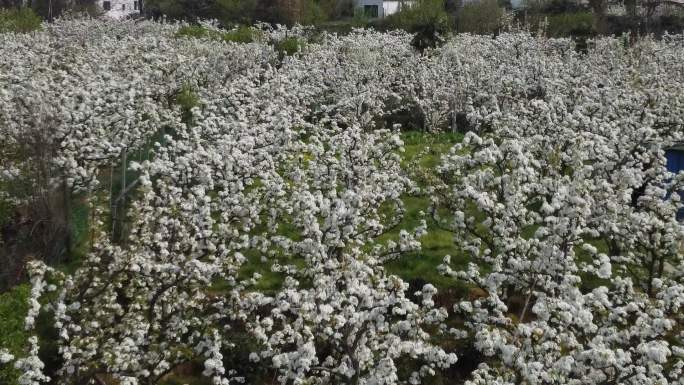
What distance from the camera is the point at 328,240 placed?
759cm

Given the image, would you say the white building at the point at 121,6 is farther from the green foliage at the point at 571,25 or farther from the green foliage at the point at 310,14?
the green foliage at the point at 571,25

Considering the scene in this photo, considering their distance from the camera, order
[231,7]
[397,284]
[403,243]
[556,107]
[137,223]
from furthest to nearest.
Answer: [231,7] → [556,107] → [403,243] → [137,223] → [397,284]

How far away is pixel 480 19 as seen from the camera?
38.4 meters

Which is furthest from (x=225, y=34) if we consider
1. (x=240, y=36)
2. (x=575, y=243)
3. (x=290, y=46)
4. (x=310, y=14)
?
(x=575, y=243)

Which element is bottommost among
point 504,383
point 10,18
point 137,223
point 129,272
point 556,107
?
point 504,383

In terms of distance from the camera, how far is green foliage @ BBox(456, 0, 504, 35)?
124ft

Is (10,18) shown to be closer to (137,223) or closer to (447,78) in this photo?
(447,78)

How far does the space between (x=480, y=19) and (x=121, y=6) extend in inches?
1824

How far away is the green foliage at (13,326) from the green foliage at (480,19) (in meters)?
33.9

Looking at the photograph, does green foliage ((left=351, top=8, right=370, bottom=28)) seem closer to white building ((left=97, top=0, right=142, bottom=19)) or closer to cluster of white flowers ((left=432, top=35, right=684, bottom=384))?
white building ((left=97, top=0, right=142, bottom=19))

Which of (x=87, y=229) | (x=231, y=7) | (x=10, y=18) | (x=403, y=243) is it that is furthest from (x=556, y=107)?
(x=231, y=7)

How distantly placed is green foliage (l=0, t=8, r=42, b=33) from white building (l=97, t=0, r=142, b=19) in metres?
32.8

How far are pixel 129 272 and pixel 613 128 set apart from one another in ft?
26.7

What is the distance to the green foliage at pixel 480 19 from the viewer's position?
37.8m
